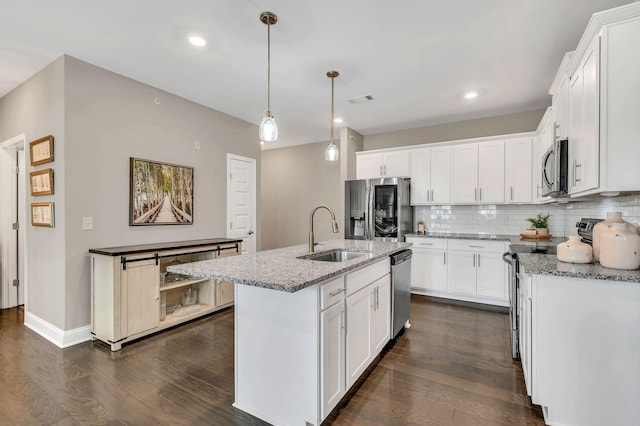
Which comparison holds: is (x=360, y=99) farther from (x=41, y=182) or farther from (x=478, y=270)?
(x=41, y=182)

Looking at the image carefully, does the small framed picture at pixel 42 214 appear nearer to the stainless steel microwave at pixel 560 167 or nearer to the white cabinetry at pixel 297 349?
the white cabinetry at pixel 297 349

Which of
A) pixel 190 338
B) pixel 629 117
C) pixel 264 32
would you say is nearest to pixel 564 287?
pixel 629 117

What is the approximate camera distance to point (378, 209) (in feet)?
15.8

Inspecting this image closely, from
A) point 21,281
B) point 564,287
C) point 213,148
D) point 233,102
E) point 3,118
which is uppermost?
point 233,102

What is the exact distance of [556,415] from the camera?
1.81 metres

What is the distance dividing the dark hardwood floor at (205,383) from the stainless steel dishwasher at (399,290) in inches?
7.7

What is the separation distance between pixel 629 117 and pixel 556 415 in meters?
1.74

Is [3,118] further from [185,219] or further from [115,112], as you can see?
[185,219]

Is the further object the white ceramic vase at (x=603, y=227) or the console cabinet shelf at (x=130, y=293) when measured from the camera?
the console cabinet shelf at (x=130, y=293)

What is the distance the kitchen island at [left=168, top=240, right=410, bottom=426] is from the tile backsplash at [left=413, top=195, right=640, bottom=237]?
9.66 feet

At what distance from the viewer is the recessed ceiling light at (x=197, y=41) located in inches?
104

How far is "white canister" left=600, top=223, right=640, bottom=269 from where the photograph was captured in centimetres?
177

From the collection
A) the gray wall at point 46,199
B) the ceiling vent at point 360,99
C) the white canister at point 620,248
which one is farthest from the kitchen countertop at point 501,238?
the gray wall at point 46,199

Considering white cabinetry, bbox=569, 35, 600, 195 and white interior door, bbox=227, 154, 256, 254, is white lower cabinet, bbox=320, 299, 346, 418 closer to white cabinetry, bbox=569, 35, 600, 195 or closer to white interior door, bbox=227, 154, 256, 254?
white cabinetry, bbox=569, 35, 600, 195
